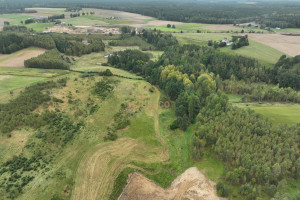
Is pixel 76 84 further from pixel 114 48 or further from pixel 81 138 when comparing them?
pixel 114 48

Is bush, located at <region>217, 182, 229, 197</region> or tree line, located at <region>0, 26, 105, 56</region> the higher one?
tree line, located at <region>0, 26, 105, 56</region>

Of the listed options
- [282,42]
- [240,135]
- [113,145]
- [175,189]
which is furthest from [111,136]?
[282,42]

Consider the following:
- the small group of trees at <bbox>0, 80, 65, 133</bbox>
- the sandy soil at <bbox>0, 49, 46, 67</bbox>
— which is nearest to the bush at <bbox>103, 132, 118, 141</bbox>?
the small group of trees at <bbox>0, 80, 65, 133</bbox>

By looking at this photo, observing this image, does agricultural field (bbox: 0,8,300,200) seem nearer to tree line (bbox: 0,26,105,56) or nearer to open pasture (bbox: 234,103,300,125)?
open pasture (bbox: 234,103,300,125)

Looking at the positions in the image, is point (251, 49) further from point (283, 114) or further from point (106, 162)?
point (106, 162)

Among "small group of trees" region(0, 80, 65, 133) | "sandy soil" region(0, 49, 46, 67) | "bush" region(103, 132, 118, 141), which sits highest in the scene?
"sandy soil" region(0, 49, 46, 67)

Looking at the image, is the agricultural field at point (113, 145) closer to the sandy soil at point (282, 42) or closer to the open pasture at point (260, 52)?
the open pasture at point (260, 52)

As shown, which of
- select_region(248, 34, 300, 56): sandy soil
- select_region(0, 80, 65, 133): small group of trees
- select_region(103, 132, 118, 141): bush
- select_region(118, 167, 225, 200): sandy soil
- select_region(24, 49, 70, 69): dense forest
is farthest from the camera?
select_region(248, 34, 300, 56): sandy soil
